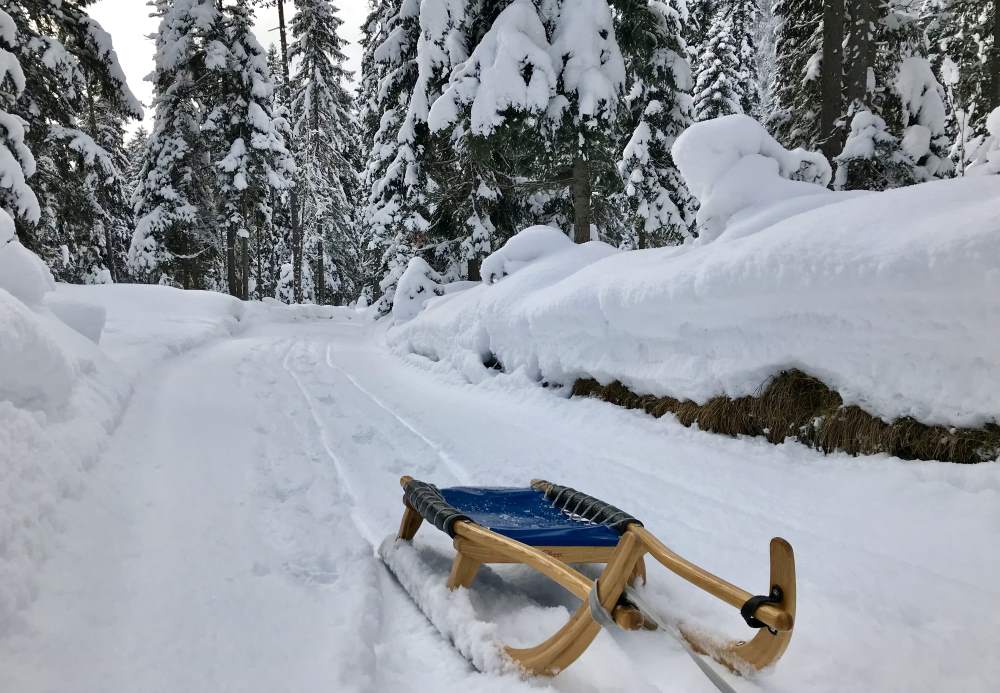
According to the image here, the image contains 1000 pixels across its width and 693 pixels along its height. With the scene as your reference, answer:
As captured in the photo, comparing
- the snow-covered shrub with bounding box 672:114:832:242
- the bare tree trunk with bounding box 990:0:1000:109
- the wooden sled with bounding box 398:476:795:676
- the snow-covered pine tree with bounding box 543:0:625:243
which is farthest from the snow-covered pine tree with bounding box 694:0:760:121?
the wooden sled with bounding box 398:476:795:676

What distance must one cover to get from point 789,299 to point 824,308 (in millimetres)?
290

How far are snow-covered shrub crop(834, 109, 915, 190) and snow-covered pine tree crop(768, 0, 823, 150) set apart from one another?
1.40 meters

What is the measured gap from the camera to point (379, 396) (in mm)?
7199

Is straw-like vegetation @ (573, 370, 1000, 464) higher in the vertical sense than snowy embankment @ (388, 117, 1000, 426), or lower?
lower

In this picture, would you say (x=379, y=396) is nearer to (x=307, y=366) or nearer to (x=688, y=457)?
(x=307, y=366)

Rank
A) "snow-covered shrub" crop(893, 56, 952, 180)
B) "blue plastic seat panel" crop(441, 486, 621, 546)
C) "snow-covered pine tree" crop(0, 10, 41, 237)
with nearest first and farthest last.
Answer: "blue plastic seat panel" crop(441, 486, 621, 546), "snow-covered pine tree" crop(0, 10, 41, 237), "snow-covered shrub" crop(893, 56, 952, 180)

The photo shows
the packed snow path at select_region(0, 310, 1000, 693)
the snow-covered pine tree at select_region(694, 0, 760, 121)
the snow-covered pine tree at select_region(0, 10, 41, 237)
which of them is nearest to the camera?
the packed snow path at select_region(0, 310, 1000, 693)

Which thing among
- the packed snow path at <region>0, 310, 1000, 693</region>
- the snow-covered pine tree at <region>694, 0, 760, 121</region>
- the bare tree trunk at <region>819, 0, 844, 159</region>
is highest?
the snow-covered pine tree at <region>694, 0, 760, 121</region>

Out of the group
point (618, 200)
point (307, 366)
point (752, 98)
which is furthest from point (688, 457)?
point (752, 98)

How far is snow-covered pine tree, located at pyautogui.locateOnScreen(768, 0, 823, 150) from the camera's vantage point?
41.2 ft

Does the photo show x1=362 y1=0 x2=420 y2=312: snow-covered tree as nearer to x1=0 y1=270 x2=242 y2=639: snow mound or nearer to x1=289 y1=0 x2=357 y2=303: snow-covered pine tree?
x1=0 y1=270 x2=242 y2=639: snow mound

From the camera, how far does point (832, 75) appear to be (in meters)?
10.1

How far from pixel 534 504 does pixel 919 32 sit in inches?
553

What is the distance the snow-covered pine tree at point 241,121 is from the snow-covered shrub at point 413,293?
Answer: 35.2ft
